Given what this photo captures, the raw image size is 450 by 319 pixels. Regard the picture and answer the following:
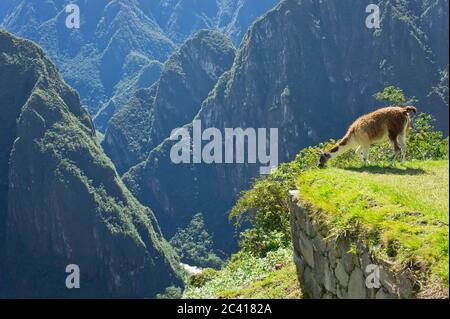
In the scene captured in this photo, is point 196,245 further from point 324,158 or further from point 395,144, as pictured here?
point 395,144

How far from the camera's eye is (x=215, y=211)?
397ft

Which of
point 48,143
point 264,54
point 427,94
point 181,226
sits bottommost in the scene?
point 181,226

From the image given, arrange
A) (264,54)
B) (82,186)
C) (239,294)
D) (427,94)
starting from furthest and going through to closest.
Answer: (264,54) → (427,94) → (82,186) → (239,294)

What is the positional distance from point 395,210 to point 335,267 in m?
0.93

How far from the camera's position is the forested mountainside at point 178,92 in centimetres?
14800

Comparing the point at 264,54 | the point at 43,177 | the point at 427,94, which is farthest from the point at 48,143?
the point at 427,94

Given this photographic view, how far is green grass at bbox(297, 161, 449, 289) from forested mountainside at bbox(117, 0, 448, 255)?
88.8 metres

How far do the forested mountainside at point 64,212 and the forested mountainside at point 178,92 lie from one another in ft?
194

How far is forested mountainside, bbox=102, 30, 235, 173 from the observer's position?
148 metres

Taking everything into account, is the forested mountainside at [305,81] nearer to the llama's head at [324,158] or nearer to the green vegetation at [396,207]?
the llama's head at [324,158]

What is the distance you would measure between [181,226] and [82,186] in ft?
129

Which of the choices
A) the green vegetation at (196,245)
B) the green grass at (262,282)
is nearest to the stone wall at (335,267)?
the green grass at (262,282)
